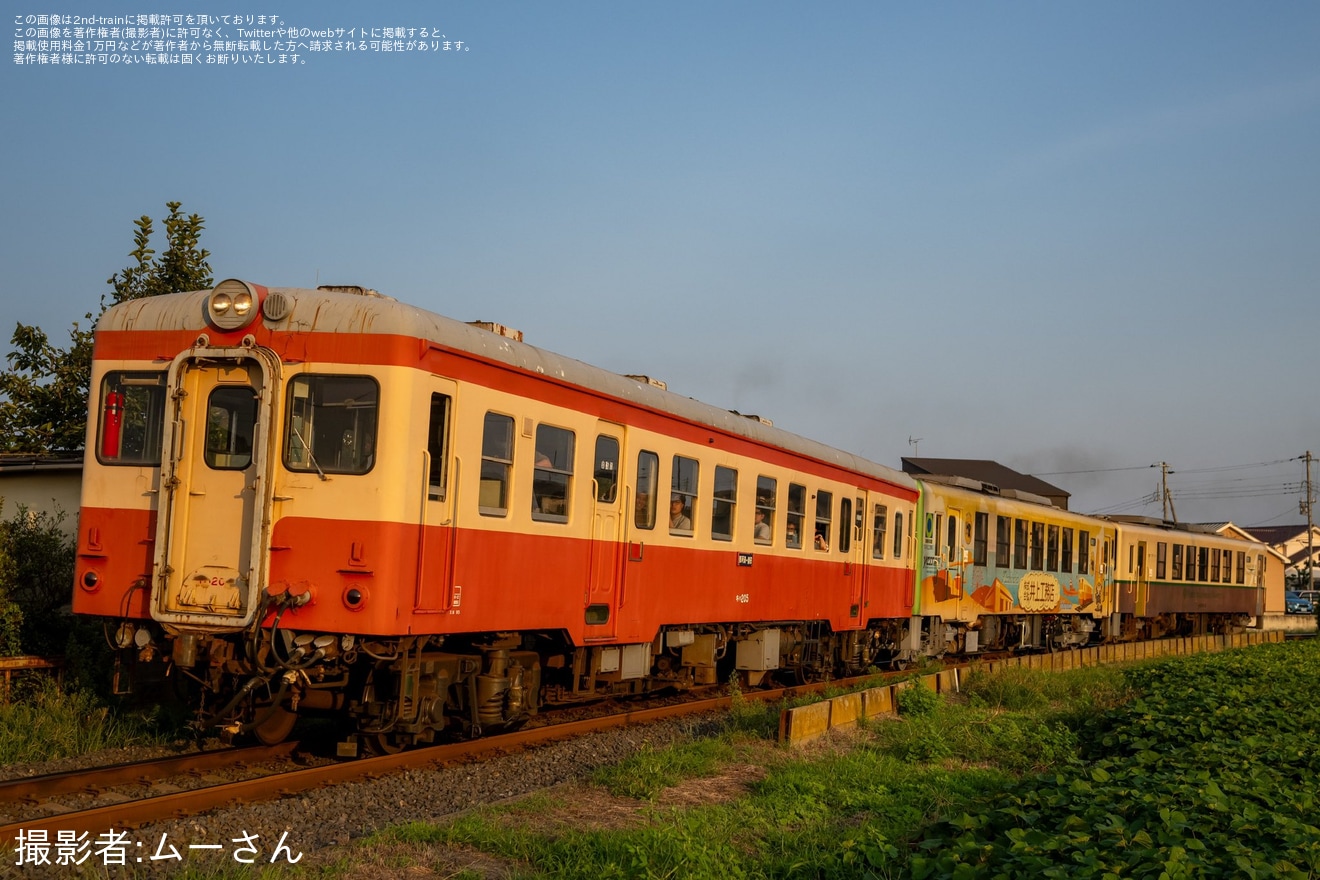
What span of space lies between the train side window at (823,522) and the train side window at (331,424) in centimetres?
828

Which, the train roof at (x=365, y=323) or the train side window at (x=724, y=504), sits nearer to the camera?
the train roof at (x=365, y=323)

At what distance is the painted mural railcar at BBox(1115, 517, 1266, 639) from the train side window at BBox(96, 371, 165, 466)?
23.8m

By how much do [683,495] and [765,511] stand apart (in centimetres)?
212

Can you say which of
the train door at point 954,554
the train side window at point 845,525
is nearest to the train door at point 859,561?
the train side window at point 845,525

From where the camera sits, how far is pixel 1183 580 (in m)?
32.2

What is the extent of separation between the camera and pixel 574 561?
10.4 meters

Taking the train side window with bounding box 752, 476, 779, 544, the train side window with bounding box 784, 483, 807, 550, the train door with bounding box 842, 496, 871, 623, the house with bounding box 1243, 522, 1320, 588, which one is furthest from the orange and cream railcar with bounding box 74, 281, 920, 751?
the house with bounding box 1243, 522, 1320, 588

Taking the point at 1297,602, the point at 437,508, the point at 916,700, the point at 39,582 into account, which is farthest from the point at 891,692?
the point at 1297,602

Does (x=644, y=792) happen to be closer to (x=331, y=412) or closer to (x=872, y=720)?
(x=331, y=412)

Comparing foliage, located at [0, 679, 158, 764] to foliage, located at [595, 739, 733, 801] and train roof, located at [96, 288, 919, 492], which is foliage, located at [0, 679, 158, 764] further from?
foliage, located at [595, 739, 733, 801]

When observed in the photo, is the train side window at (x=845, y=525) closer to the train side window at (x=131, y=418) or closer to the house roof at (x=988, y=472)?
the train side window at (x=131, y=418)

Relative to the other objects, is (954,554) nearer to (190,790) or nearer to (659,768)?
(659,768)

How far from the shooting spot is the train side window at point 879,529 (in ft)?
57.5

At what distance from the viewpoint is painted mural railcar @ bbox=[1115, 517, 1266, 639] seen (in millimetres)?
28719
